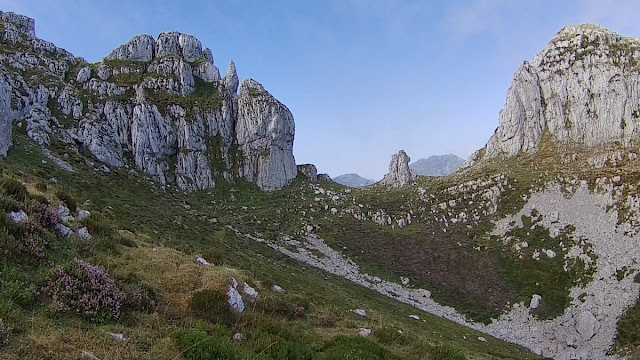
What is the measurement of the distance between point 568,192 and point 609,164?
16901 mm

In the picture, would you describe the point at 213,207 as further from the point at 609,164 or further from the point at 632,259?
the point at 609,164

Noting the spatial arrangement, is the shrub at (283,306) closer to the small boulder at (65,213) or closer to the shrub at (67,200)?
the small boulder at (65,213)

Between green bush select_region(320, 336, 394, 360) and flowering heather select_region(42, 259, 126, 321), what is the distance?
5.79 metres

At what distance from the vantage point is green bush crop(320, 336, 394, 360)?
Answer: 10.8 m

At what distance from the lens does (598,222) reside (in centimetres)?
6681

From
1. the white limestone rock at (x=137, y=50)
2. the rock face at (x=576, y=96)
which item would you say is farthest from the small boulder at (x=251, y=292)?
the white limestone rock at (x=137, y=50)

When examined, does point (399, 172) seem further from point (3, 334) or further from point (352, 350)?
point (3, 334)

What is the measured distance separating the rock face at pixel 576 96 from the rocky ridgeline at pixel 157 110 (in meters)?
70.6

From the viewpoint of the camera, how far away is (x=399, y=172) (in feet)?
399

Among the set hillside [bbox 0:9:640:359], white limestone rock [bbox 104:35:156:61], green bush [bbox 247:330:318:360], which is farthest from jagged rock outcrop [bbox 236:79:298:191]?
green bush [bbox 247:330:318:360]

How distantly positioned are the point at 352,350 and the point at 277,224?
6820 centimetres

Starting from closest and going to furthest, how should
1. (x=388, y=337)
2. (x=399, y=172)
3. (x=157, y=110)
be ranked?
(x=388, y=337), (x=157, y=110), (x=399, y=172)

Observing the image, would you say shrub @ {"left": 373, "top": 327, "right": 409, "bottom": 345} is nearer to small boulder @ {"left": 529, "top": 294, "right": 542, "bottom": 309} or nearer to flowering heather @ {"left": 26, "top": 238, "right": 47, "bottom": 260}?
flowering heather @ {"left": 26, "top": 238, "right": 47, "bottom": 260}

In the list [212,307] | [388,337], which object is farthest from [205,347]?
[388,337]
